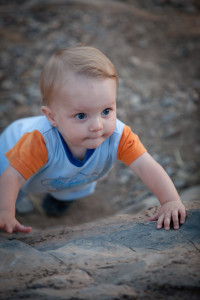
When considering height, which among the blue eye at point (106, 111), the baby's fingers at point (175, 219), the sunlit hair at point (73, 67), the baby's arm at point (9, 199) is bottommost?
the baby's arm at point (9, 199)

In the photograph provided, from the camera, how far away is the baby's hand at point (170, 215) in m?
1.64

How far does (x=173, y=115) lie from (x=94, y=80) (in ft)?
7.51

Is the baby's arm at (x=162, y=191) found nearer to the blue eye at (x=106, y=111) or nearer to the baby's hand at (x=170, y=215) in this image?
the baby's hand at (x=170, y=215)

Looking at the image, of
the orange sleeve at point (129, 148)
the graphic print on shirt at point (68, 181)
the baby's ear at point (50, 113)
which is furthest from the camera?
the graphic print on shirt at point (68, 181)

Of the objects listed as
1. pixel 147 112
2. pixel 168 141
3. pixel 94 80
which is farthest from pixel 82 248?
pixel 147 112

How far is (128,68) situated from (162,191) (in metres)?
2.79

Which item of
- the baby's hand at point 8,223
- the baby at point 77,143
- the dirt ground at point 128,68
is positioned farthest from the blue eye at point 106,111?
the dirt ground at point 128,68

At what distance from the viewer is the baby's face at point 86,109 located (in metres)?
1.68

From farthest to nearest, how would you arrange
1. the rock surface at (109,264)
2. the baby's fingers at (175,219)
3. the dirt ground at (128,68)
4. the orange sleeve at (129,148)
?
1. the dirt ground at (128,68)
2. the orange sleeve at (129,148)
3. the baby's fingers at (175,219)
4. the rock surface at (109,264)

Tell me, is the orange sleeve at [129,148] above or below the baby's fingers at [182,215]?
above

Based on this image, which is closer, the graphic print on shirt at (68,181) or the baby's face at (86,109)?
the baby's face at (86,109)

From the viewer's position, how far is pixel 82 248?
1534 millimetres

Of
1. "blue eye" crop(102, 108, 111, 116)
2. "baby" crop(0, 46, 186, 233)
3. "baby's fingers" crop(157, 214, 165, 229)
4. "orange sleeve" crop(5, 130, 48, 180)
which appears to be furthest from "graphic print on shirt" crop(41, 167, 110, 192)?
"baby's fingers" crop(157, 214, 165, 229)

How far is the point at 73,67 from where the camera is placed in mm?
1715
